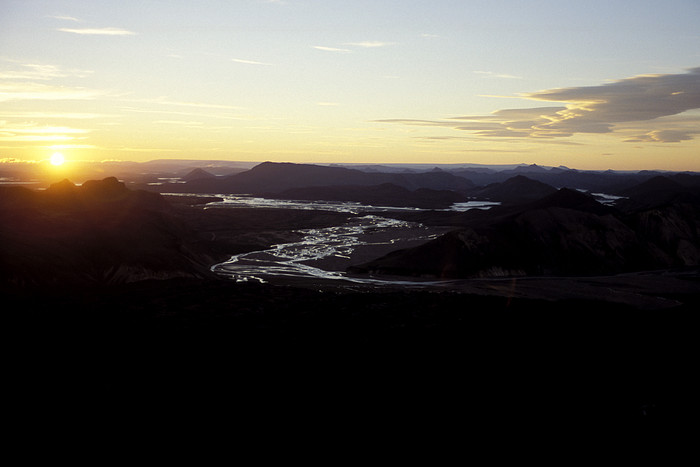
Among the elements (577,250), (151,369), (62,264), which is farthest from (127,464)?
(577,250)

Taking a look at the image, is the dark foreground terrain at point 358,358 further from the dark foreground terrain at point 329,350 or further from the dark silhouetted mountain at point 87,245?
the dark silhouetted mountain at point 87,245

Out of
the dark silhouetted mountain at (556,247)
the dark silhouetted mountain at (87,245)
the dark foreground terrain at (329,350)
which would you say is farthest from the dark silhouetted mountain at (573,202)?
the dark silhouetted mountain at (87,245)

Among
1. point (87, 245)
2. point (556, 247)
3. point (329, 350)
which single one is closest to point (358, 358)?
point (329, 350)

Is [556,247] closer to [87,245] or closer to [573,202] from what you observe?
[573,202]

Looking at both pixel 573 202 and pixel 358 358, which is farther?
pixel 573 202

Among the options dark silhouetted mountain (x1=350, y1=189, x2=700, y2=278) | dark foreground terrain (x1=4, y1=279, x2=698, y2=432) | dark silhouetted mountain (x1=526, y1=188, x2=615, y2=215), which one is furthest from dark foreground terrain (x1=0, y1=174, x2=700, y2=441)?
dark silhouetted mountain (x1=526, y1=188, x2=615, y2=215)

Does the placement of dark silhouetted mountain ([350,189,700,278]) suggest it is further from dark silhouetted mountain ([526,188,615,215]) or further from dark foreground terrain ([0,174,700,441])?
dark silhouetted mountain ([526,188,615,215])

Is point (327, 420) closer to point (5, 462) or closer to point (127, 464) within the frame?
point (127, 464)

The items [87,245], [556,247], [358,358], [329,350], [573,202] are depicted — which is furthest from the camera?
[573,202]
